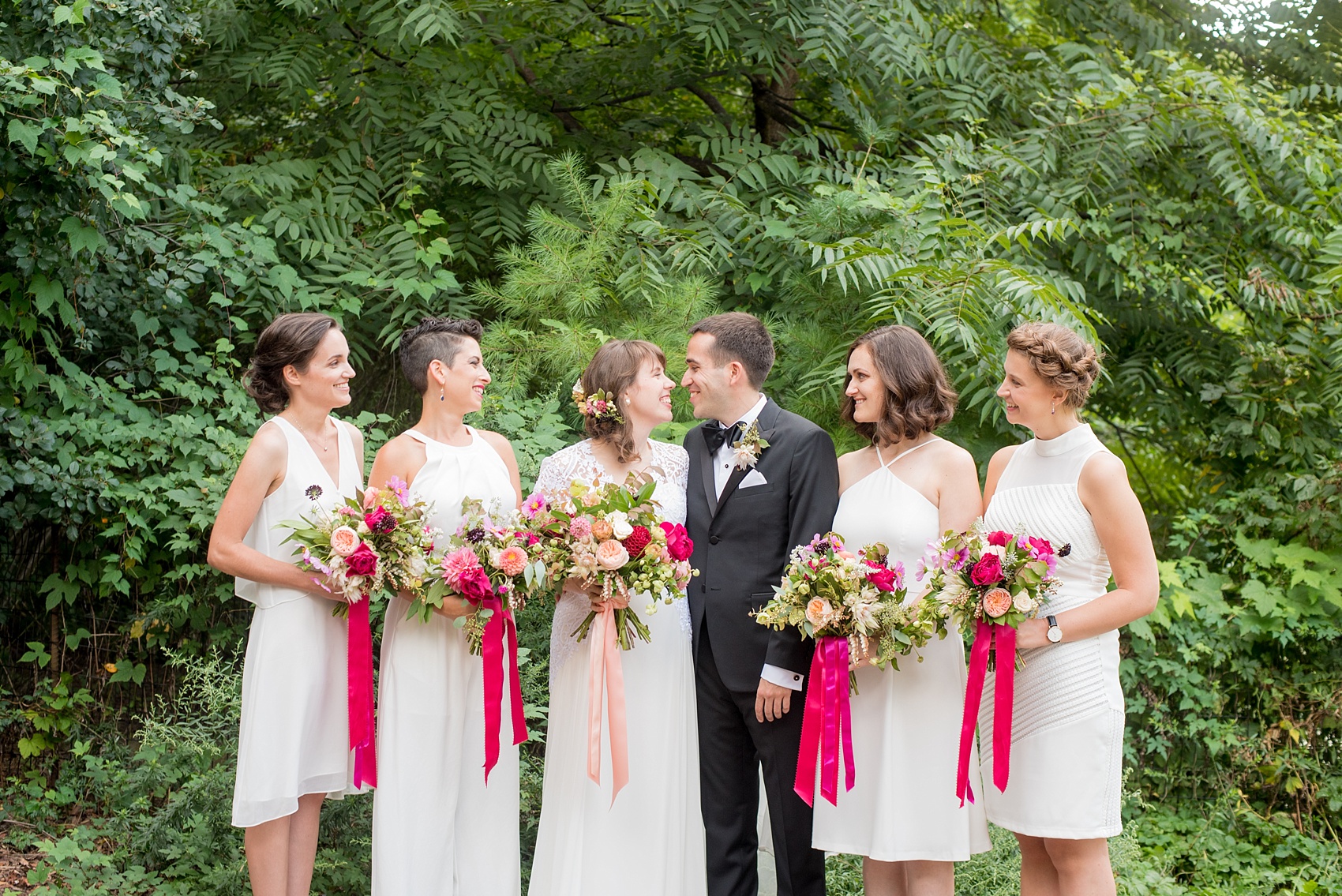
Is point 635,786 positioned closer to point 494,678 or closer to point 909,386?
point 494,678

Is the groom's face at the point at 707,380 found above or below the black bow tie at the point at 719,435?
above

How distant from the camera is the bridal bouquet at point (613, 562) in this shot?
153 inches

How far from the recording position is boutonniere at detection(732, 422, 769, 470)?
4270 millimetres

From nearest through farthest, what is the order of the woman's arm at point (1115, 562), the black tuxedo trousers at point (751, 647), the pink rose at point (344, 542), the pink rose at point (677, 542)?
1. the woman's arm at point (1115, 562)
2. the pink rose at point (344, 542)
3. the pink rose at point (677, 542)
4. the black tuxedo trousers at point (751, 647)

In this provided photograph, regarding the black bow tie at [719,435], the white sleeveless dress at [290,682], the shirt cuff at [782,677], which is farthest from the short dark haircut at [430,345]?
the shirt cuff at [782,677]

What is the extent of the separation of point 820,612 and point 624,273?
3382 millimetres

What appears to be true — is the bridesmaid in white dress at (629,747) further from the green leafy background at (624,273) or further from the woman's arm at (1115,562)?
the woman's arm at (1115,562)

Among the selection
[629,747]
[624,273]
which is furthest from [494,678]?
[624,273]

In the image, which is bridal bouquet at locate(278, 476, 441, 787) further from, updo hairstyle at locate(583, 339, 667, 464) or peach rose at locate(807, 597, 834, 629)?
peach rose at locate(807, 597, 834, 629)

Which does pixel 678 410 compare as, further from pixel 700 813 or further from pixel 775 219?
pixel 700 813

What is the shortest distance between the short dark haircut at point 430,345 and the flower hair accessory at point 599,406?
1.85ft

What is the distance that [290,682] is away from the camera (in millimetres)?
4184

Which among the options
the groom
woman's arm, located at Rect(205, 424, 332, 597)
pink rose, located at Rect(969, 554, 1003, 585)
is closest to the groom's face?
the groom

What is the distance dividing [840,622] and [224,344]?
439 cm
